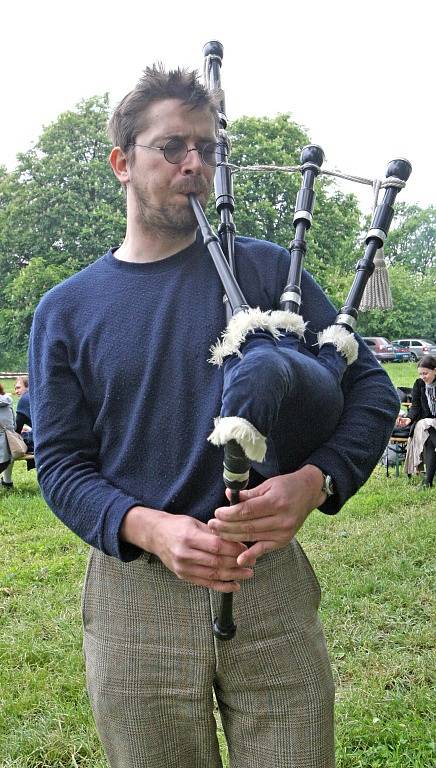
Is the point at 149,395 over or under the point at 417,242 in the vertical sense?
over

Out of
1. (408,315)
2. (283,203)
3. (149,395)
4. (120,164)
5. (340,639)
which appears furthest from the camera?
(408,315)

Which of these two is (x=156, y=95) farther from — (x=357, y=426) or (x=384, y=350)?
A: (x=384, y=350)

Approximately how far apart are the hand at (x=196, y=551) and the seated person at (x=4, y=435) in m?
7.21

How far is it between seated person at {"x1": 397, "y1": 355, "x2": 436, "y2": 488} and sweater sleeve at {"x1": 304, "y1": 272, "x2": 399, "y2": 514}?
6.72 meters

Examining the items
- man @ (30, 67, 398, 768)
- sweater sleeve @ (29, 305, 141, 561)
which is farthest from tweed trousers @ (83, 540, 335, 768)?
sweater sleeve @ (29, 305, 141, 561)

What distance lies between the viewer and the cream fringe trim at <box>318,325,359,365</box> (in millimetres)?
1465

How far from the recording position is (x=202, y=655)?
59.2 inches

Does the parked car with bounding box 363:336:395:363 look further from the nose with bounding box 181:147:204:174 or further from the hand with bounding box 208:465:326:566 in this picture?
the hand with bounding box 208:465:326:566

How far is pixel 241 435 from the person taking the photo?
44.3 inches

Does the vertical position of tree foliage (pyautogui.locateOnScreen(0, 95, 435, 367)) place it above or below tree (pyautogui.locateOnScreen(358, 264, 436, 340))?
above

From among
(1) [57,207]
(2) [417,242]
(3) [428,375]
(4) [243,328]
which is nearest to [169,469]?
(4) [243,328]

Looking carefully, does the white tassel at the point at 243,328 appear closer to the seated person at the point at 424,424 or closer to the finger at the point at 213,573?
the finger at the point at 213,573

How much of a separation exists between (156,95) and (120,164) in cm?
19

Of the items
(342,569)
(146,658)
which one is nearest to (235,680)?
(146,658)
